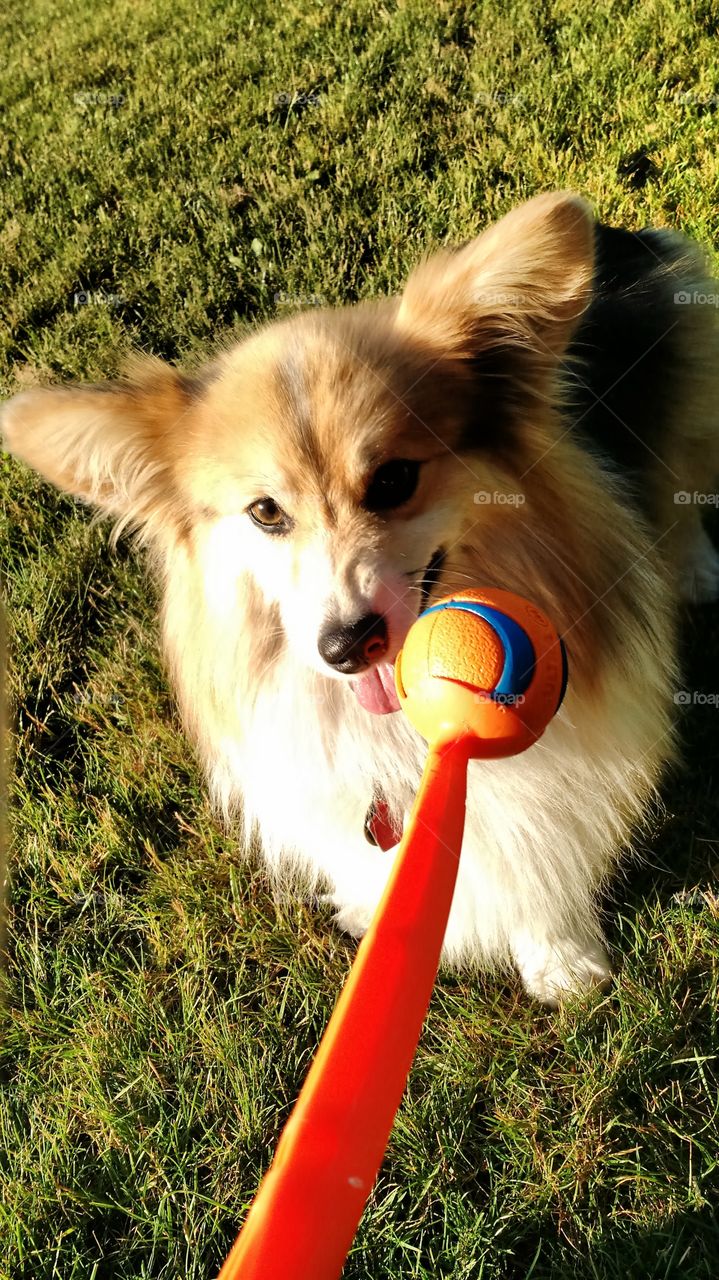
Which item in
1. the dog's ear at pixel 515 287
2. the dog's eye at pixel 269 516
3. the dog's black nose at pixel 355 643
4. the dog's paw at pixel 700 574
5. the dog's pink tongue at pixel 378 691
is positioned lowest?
the dog's paw at pixel 700 574

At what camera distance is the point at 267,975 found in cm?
244

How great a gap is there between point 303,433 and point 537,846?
3.48ft

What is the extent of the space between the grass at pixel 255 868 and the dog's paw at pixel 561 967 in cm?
5

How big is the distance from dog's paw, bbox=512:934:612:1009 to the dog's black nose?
0.99 m

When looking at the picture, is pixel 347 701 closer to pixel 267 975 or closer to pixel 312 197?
pixel 267 975

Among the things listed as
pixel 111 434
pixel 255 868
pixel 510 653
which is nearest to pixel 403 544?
pixel 510 653

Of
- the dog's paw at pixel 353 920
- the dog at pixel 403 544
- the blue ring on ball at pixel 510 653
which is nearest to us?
the blue ring on ball at pixel 510 653

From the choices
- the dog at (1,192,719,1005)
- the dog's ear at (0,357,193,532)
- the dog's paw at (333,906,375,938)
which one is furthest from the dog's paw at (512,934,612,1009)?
the dog's ear at (0,357,193,532)

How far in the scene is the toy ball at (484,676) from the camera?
1.38m

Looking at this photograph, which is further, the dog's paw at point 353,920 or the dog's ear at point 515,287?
the dog's paw at point 353,920

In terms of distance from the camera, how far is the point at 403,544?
1.73 m

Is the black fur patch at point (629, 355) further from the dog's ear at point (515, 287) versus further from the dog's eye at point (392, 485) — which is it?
the dog's eye at point (392, 485)

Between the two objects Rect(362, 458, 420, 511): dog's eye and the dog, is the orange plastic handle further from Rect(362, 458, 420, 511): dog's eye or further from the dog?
Rect(362, 458, 420, 511): dog's eye

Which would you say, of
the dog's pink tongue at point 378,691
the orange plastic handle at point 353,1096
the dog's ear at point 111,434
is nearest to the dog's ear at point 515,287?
the dog's ear at point 111,434
